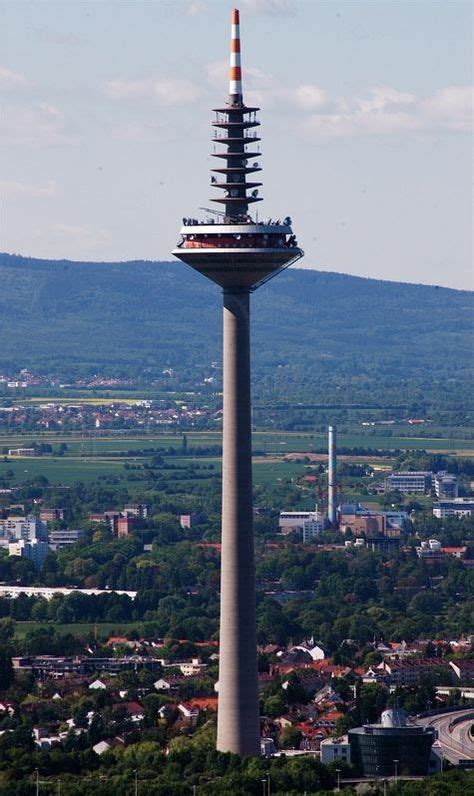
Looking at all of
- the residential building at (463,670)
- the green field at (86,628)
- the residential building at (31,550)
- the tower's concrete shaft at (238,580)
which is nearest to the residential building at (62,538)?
the residential building at (31,550)

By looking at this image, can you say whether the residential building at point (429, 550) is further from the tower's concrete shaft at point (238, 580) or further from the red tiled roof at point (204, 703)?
the tower's concrete shaft at point (238, 580)

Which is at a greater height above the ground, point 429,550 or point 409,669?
point 429,550

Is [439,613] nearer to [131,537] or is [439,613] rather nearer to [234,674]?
[131,537]

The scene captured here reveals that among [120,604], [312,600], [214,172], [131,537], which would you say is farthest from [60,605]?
[214,172]

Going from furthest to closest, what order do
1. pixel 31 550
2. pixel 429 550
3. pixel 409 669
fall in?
pixel 429 550 < pixel 31 550 < pixel 409 669

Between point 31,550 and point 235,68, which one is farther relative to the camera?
point 31,550

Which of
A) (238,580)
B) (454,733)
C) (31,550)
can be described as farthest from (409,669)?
A: (31,550)

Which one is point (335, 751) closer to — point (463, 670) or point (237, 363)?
point (237, 363)

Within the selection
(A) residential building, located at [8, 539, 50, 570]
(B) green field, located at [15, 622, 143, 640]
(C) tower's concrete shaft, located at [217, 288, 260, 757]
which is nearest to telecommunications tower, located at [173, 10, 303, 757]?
(C) tower's concrete shaft, located at [217, 288, 260, 757]
